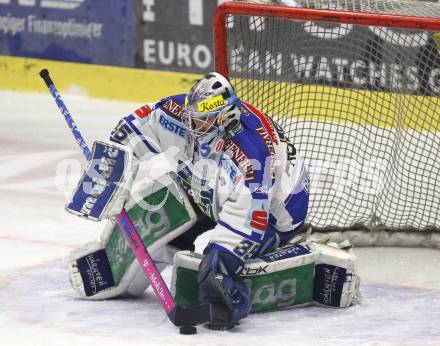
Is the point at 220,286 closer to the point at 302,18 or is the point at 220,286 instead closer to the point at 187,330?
the point at 187,330

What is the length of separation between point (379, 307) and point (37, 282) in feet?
4.37

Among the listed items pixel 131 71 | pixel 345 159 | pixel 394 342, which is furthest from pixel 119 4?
pixel 394 342

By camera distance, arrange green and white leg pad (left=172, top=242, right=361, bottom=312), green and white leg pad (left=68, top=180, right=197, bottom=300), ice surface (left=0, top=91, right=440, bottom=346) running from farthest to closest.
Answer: green and white leg pad (left=68, top=180, right=197, bottom=300)
green and white leg pad (left=172, top=242, right=361, bottom=312)
ice surface (left=0, top=91, right=440, bottom=346)

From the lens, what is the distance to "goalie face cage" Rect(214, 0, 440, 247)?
5.47 m

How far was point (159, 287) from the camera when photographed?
14.2 feet

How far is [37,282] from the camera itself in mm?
4906

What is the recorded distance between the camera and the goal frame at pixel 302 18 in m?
5.19

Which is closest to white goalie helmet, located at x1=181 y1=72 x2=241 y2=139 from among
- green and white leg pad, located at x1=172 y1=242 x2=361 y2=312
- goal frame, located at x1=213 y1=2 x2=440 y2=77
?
green and white leg pad, located at x1=172 y1=242 x2=361 y2=312

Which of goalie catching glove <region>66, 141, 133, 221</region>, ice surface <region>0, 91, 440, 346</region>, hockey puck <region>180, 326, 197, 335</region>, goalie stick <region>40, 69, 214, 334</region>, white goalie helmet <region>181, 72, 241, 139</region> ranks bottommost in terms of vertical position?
ice surface <region>0, 91, 440, 346</region>

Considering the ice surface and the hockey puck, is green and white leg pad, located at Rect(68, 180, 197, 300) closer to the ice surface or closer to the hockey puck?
the ice surface

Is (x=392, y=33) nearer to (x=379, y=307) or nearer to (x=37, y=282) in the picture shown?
(x=379, y=307)

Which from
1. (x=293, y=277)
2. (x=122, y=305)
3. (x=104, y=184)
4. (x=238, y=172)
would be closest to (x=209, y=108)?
(x=238, y=172)

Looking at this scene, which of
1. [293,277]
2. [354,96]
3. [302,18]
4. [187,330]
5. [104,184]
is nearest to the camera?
[187,330]

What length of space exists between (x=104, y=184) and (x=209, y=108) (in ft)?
1.47
